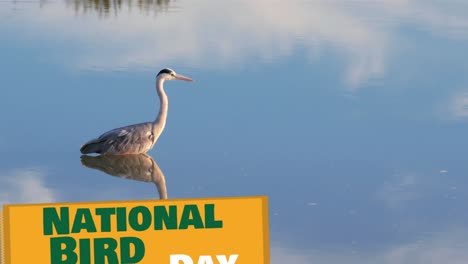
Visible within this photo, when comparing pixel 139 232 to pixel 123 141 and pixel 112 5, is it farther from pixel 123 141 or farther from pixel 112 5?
pixel 112 5

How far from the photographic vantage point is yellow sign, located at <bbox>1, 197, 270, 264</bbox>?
30.6 ft

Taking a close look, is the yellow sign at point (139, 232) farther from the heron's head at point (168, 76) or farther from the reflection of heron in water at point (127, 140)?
the heron's head at point (168, 76)

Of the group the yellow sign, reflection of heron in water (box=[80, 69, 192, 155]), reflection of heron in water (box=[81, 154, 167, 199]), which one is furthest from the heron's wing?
the yellow sign

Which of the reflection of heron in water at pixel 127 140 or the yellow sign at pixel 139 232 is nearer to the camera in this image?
the yellow sign at pixel 139 232

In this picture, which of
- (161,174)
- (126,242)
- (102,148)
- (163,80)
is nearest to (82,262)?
(126,242)

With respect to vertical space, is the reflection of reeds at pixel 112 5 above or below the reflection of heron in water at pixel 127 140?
above

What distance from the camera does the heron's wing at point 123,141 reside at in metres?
17.7

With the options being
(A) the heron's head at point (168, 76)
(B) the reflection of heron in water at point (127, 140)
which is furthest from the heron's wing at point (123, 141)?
(A) the heron's head at point (168, 76)

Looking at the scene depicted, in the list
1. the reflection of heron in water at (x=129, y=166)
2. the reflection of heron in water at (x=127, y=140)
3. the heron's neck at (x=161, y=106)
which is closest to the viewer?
the reflection of heron in water at (x=129, y=166)

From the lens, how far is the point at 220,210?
31.2 ft

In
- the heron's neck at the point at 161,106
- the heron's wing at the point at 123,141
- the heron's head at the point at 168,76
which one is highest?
the heron's head at the point at 168,76

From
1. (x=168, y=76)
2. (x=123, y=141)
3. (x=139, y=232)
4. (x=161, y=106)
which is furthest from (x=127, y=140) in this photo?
(x=139, y=232)

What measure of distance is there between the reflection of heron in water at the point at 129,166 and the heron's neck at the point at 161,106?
0.51 meters

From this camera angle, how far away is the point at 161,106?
18.4 meters
